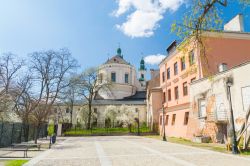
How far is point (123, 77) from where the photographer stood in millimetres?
66750

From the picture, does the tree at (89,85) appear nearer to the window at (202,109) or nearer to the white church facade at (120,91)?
the white church facade at (120,91)

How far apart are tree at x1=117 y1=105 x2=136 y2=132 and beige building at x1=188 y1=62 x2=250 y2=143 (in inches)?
1054

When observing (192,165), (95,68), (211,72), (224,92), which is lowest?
(192,165)

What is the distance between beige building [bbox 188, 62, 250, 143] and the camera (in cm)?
1705

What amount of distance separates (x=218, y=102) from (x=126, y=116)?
32.4 m

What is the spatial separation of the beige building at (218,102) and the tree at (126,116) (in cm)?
2677

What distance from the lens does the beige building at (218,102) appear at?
1705cm

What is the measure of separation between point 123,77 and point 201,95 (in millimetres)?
45528

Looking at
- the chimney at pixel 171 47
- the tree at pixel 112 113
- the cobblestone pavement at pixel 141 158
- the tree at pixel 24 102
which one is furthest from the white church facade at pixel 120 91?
the cobblestone pavement at pixel 141 158

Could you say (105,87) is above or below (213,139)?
above

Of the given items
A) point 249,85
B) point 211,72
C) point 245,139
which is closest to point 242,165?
point 245,139

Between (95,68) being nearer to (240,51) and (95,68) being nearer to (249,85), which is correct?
(240,51)

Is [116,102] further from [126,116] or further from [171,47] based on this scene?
[171,47]

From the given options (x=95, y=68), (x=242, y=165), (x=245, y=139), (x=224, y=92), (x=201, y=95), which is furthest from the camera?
(x=95, y=68)
